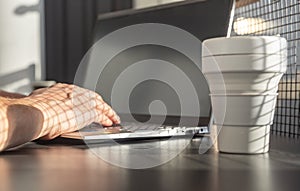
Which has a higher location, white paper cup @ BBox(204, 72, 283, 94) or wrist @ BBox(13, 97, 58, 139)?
white paper cup @ BBox(204, 72, 283, 94)

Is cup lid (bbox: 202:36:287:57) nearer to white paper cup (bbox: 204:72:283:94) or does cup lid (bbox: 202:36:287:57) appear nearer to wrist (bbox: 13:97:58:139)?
white paper cup (bbox: 204:72:283:94)

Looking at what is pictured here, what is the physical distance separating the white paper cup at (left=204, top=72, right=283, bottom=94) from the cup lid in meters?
0.03

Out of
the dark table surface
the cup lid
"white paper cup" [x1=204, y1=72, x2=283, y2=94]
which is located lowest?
the dark table surface

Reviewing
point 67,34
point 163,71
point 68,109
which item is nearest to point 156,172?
point 68,109

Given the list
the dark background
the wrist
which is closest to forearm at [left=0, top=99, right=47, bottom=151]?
the wrist

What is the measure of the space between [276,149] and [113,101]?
499 mm

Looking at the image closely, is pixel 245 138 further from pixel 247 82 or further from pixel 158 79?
pixel 158 79

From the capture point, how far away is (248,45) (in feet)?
1.54

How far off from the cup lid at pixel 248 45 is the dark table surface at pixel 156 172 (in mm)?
123

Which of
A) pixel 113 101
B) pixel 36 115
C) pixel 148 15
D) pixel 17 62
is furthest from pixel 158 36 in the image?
pixel 17 62

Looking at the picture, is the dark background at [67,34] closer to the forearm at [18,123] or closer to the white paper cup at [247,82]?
the forearm at [18,123]

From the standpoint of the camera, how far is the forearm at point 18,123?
510mm

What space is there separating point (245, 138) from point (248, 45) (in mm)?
112

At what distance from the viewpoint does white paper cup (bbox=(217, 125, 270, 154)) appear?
495 millimetres
